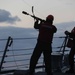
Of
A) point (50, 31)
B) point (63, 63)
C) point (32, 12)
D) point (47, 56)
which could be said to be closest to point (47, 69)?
point (47, 56)

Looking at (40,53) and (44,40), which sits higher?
(44,40)

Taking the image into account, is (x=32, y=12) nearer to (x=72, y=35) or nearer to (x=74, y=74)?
(x=72, y=35)

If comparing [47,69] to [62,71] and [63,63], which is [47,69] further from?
[63,63]

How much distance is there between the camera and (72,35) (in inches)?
447

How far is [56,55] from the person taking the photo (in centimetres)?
1223

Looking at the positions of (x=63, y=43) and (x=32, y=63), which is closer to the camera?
(x=32, y=63)

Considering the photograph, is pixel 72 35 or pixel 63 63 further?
pixel 63 63

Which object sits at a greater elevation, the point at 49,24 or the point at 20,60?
the point at 49,24

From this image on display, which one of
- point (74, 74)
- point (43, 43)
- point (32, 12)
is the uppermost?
point (32, 12)

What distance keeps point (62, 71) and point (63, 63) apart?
41.5 inches

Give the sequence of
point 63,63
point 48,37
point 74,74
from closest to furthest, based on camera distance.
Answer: point 48,37 → point 74,74 → point 63,63

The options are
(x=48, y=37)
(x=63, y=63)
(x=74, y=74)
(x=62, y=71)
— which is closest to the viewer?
(x=48, y=37)

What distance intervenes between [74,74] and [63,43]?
2.29m

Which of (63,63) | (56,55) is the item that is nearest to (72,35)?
(56,55)
